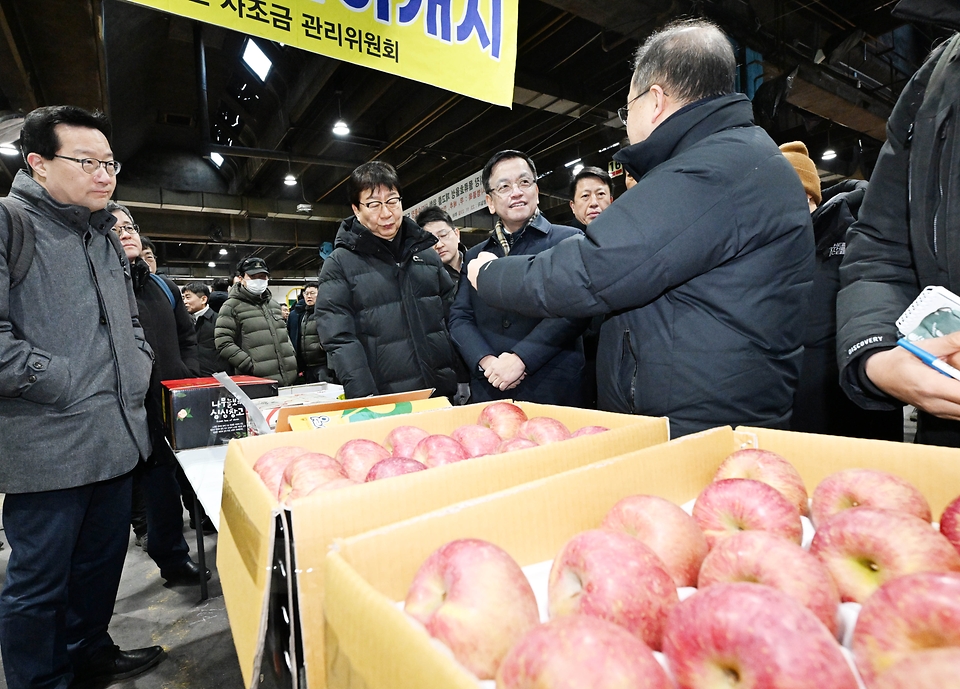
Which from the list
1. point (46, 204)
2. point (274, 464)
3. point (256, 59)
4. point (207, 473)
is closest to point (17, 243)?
point (46, 204)

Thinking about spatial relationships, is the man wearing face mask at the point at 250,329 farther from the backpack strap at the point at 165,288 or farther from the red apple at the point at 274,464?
the red apple at the point at 274,464

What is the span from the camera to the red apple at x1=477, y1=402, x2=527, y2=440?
1.34m

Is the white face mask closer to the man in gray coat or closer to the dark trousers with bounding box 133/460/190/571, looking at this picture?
the dark trousers with bounding box 133/460/190/571

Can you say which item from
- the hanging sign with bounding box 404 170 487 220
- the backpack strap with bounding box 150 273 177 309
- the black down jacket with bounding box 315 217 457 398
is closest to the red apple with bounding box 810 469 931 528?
the black down jacket with bounding box 315 217 457 398

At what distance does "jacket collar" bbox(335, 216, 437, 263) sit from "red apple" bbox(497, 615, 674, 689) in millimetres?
2366

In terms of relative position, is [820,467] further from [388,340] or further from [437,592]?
[388,340]

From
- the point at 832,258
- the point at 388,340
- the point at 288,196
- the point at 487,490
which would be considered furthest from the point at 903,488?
the point at 288,196

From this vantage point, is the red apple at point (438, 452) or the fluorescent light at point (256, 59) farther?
the fluorescent light at point (256, 59)

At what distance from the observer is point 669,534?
0.67 meters

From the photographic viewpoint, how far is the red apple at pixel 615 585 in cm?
53

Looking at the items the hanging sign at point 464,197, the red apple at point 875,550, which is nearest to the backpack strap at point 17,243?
the red apple at point 875,550


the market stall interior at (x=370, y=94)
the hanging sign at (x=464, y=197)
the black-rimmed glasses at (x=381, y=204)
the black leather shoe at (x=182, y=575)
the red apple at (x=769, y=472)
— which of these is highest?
the market stall interior at (x=370, y=94)

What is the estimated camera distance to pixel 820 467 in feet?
3.05

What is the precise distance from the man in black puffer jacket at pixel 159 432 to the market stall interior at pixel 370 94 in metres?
2.15
